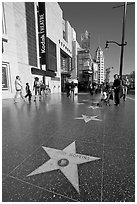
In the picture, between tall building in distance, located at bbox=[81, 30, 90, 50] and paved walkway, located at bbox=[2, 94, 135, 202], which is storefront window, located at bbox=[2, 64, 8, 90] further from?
tall building in distance, located at bbox=[81, 30, 90, 50]

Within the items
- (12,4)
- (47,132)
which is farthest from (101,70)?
(47,132)

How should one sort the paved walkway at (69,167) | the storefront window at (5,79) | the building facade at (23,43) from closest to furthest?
the paved walkway at (69,167) < the storefront window at (5,79) < the building facade at (23,43)

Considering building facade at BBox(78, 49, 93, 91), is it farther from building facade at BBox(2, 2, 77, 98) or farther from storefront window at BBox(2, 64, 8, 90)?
storefront window at BBox(2, 64, 8, 90)

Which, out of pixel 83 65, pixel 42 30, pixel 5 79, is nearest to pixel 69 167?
pixel 5 79

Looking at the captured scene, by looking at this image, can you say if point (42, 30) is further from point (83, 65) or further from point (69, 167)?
point (83, 65)

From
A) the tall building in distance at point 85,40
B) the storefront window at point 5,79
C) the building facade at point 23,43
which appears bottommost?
the storefront window at point 5,79

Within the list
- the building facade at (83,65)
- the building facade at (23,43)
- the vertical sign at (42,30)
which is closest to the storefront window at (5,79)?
the building facade at (23,43)

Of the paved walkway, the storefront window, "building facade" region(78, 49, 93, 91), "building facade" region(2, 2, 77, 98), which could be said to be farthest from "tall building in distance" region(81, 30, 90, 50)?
the paved walkway

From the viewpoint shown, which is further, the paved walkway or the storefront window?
the storefront window

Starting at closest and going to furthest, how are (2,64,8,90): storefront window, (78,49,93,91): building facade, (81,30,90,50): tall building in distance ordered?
(2,64,8,90): storefront window → (78,49,93,91): building facade → (81,30,90,50): tall building in distance

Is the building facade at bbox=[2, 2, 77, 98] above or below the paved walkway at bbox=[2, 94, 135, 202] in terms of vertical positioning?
above

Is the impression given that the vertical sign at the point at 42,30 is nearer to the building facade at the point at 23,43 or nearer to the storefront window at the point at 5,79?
the building facade at the point at 23,43

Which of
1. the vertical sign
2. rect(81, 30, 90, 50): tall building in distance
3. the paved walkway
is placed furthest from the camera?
rect(81, 30, 90, 50): tall building in distance

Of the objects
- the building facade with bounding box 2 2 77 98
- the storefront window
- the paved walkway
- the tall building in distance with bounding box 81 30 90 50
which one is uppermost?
the tall building in distance with bounding box 81 30 90 50
